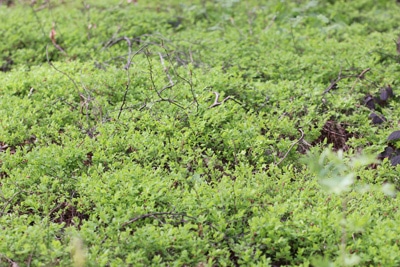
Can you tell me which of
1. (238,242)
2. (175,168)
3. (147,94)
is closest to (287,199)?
(238,242)

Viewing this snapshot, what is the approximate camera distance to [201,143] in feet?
12.3

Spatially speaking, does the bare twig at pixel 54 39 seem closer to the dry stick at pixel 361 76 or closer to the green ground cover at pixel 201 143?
the green ground cover at pixel 201 143

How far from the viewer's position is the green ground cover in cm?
274

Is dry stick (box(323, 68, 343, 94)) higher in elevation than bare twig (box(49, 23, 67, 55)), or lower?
lower

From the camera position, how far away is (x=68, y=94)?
4.40m

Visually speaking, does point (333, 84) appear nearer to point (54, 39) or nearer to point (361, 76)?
point (361, 76)

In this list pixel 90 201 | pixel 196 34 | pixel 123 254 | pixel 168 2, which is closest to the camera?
pixel 123 254

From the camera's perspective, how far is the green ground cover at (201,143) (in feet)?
8.98

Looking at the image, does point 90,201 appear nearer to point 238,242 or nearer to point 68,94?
point 238,242

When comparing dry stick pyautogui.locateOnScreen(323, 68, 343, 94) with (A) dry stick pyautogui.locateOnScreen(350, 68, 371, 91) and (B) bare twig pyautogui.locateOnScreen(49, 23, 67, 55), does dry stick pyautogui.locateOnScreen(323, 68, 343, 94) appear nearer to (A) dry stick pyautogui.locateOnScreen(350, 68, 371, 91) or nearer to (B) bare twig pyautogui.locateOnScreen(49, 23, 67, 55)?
(A) dry stick pyautogui.locateOnScreen(350, 68, 371, 91)

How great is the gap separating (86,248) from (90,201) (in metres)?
0.50

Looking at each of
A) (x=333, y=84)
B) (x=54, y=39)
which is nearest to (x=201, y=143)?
(x=333, y=84)

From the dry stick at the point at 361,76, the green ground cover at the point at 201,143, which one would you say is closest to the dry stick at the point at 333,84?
the green ground cover at the point at 201,143

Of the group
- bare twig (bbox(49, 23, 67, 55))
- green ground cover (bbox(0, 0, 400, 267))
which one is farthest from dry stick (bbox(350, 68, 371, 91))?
bare twig (bbox(49, 23, 67, 55))
